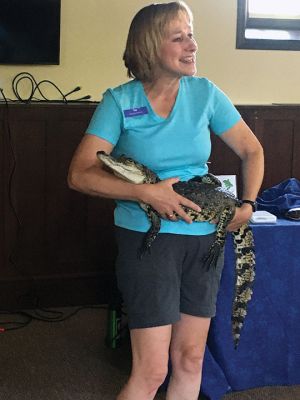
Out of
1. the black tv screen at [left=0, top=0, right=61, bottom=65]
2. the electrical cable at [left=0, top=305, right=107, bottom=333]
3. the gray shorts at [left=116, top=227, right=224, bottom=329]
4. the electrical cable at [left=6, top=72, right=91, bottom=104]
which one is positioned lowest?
the electrical cable at [left=0, top=305, right=107, bottom=333]

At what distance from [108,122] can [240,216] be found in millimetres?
531

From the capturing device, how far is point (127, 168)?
1745 mm

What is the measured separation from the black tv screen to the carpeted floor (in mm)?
1540

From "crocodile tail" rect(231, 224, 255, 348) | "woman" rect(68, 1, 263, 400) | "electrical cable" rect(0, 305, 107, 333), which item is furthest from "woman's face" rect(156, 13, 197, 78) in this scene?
"electrical cable" rect(0, 305, 107, 333)

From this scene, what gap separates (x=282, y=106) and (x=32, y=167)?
1.61 meters

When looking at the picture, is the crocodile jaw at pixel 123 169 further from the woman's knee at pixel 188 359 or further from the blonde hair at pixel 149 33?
the woman's knee at pixel 188 359

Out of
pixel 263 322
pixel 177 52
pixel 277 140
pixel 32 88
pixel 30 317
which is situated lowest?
pixel 30 317

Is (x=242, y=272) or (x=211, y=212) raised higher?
(x=211, y=212)

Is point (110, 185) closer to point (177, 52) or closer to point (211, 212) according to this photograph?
point (211, 212)

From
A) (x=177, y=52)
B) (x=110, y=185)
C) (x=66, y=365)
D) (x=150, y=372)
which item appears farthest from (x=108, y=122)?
(x=66, y=365)

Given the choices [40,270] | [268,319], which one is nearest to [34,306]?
[40,270]

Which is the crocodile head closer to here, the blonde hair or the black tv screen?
the blonde hair

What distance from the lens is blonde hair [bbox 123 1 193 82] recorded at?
182 centimetres

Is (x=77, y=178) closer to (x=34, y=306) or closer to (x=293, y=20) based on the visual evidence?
(x=34, y=306)
